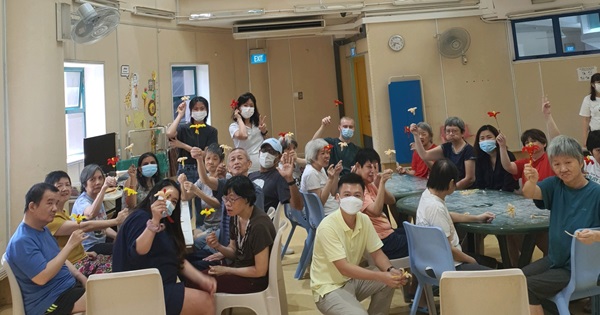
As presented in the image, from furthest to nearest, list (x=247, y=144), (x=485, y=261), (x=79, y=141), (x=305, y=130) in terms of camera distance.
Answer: (x=305, y=130) < (x=79, y=141) < (x=247, y=144) < (x=485, y=261)

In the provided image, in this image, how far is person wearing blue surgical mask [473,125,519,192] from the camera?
390cm

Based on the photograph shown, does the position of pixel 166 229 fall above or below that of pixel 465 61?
below

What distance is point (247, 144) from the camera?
189 inches

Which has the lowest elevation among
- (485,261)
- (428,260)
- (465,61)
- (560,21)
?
(485,261)

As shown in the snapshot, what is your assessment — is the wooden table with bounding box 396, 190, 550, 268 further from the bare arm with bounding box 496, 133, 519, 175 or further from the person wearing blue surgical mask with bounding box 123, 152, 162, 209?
the person wearing blue surgical mask with bounding box 123, 152, 162, 209

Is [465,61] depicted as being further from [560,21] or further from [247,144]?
[247,144]

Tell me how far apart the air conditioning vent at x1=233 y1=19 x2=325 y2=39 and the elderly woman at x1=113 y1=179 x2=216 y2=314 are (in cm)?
528

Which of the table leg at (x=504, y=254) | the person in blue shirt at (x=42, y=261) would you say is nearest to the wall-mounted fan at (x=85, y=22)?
the person in blue shirt at (x=42, y=261)

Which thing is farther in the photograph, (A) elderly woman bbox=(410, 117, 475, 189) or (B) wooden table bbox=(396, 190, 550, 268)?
(A) elderly woman bbox=(410, 117, 475, 189)

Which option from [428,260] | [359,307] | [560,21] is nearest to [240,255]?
[359,307]

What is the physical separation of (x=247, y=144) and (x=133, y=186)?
4.43 ft

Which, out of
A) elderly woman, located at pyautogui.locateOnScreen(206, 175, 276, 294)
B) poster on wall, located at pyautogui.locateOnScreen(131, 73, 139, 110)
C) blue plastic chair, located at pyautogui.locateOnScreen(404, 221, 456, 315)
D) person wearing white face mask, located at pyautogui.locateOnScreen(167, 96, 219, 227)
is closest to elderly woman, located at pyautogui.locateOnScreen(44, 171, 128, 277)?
elderly woman, located at pyautogui.locateOnScreen(206, 175, 276, 294)

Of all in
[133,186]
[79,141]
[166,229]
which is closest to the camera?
[166,229]

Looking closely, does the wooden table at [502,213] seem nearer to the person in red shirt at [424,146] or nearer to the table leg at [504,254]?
the table leg at [504,254]
